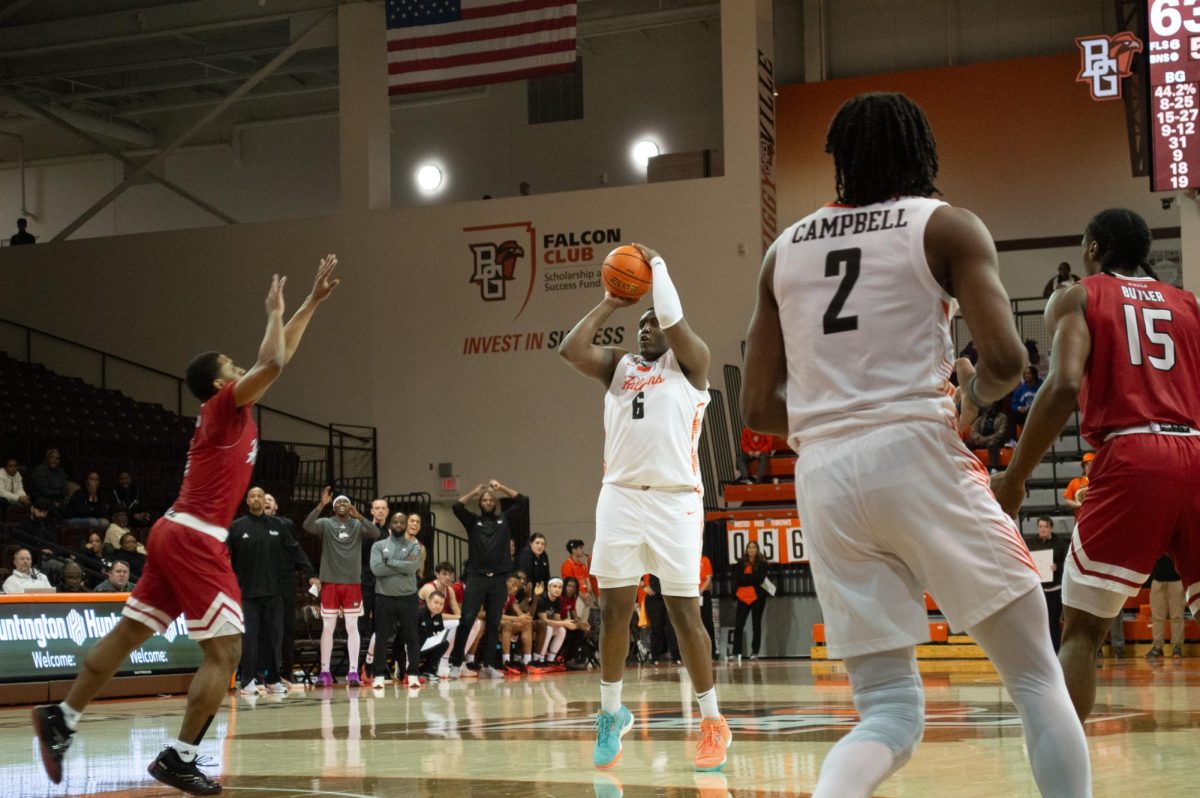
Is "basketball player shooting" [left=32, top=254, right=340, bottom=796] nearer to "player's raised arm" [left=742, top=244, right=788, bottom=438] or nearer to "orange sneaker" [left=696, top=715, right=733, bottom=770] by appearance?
"orange sneaker" [left=696, top=715, right=733, bottom=770]

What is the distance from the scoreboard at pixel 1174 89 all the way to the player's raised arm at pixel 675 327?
9273 millimetres

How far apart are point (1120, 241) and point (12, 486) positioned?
17443mm

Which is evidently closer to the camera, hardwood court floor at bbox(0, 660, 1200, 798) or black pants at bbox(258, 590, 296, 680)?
hardwood court floor at bbox(0, 660, 1200, 798)

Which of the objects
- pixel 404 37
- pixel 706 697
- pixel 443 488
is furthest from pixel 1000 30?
pixel 706 697

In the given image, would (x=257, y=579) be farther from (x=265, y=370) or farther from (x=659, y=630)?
(x=265, y=370)

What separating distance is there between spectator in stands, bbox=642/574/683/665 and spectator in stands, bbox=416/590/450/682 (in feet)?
11.4

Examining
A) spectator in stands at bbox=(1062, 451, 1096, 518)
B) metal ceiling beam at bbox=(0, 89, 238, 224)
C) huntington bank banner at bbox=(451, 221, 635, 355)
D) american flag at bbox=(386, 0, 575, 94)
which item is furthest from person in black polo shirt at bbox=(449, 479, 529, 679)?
metal ceiling beam at bbox=(0, 89, 238, 224)

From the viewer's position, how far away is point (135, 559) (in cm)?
1581

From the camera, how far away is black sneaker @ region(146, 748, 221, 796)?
5.62 m

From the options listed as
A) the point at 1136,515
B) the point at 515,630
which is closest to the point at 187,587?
the point at 1136,515

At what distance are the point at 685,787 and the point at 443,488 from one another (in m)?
20.2

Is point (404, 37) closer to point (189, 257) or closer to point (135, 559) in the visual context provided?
point (189, 257)

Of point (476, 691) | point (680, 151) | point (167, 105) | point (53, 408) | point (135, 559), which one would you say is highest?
point (167, 105)

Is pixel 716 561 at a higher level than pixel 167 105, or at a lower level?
lower
